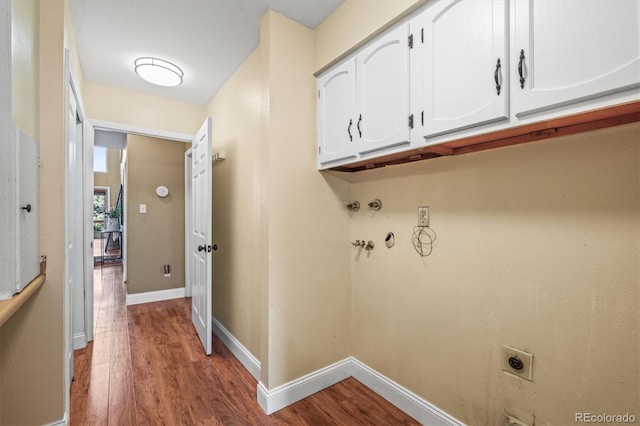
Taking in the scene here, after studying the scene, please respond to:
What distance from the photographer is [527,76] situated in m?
1.02

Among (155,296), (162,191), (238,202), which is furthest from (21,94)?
(155,296)

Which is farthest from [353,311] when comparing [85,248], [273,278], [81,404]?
[85,248]

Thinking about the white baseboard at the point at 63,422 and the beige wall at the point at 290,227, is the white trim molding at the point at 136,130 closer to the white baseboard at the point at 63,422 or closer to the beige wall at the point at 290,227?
the beige wall at the point at 290,227

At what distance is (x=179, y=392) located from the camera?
6.39ft

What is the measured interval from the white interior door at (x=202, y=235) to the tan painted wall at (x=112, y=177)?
27.0 ft

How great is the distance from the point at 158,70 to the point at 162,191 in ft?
6.70

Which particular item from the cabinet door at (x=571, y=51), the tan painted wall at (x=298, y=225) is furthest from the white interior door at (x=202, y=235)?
the cabinet door at (x=571, y=51)

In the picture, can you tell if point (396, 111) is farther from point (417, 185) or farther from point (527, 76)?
point (527, 76)

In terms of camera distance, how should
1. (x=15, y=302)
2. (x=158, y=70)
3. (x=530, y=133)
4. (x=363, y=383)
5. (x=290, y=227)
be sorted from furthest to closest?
(x=158, y=70)
(x=363, y=383)
(x=290, y=227)
(x=530, y=133)
(x=15, y=302)

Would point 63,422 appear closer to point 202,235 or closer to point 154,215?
Result: point 202,235

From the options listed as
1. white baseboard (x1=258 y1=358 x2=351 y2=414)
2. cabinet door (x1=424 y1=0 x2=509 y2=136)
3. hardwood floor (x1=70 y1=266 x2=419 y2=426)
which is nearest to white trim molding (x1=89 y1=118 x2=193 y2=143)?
hardwood floor (x1=70 y1=266 x2=419 y2=426)

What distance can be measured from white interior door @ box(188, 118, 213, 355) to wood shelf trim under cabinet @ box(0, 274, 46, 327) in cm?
120

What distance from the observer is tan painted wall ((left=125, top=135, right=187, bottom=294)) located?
12.6 feet

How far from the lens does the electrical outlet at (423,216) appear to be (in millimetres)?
1622
